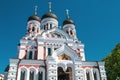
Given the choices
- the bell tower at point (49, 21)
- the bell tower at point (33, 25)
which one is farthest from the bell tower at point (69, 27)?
the bell tower at point (33, 25)

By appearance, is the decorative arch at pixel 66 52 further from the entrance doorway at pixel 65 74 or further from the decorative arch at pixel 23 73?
the decorative arch at pixel 23 73

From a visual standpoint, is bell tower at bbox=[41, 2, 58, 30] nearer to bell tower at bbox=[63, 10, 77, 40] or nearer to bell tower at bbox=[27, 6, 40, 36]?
bell tower at bbox=[27, 6, 40, 36]

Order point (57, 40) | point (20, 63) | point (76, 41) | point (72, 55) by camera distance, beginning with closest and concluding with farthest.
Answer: point (20, 63), point (72, 55), point (57, 40), point (76, 41)

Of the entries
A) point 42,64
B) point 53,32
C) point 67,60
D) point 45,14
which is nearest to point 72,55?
point 67,60

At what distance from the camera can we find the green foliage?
2450 centimetres

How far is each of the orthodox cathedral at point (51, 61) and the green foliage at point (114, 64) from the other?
373cm

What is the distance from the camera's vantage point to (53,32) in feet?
90.1

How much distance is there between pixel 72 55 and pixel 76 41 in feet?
25.5

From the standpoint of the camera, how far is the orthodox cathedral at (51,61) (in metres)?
19.5

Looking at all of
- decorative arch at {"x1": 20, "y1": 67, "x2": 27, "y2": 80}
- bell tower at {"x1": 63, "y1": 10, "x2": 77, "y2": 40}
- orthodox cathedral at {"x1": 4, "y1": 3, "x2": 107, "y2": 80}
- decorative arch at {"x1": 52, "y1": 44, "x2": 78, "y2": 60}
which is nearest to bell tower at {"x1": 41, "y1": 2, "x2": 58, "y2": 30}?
orthodox cathedral at {"x1": 4, "y1": 3, "x2": 107, "y2": 80}

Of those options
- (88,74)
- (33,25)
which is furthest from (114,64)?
(33,25)

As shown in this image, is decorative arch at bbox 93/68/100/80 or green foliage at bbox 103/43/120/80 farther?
green foliage at bbox 103/43/120/80

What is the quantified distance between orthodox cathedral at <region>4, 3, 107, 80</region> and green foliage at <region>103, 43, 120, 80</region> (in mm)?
3734

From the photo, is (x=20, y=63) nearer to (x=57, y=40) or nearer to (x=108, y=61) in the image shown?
(x=57, y=40)
